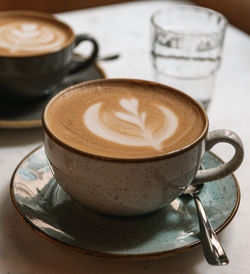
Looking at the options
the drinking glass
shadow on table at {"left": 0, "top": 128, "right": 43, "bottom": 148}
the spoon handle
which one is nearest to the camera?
the spoon handle

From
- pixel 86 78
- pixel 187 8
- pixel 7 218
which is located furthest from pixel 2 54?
pixel 187 8

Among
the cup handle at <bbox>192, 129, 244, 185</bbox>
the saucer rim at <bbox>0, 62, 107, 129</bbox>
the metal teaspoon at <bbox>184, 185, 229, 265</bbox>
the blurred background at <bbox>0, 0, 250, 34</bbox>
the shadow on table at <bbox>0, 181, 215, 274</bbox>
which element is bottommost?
the blurred background at <bbox>0, 0, 250, 34</bbox>

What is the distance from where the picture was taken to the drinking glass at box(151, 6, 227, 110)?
94cm

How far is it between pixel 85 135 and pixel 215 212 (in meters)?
0.18

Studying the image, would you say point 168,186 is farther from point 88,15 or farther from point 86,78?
point 88,15

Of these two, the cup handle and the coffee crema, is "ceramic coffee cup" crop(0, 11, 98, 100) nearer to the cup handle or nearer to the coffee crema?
the coffee crema

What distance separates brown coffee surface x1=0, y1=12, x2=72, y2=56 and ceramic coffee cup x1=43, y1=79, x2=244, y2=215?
9.6 inches

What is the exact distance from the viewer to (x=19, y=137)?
0.78 m

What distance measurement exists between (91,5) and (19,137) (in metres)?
1.41

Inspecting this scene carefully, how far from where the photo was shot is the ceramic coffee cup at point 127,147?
52cm

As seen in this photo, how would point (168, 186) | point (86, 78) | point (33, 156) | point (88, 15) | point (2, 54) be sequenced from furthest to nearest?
point (88, 15) < point (86, 78) < point (2, 54) < point (33, 156) < point (168, 186)

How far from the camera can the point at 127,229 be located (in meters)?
0.56

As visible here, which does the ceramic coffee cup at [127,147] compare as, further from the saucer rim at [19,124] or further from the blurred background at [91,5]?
the blurred background at [91,5]

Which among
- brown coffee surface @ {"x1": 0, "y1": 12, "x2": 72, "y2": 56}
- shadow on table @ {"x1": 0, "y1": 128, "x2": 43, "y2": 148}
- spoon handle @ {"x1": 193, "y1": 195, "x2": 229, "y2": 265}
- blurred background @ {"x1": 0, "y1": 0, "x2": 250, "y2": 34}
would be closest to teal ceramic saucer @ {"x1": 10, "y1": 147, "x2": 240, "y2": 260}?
spoon handle @ {"x1": 193, "y1": 195, "x2": 229, "y2": 265}
